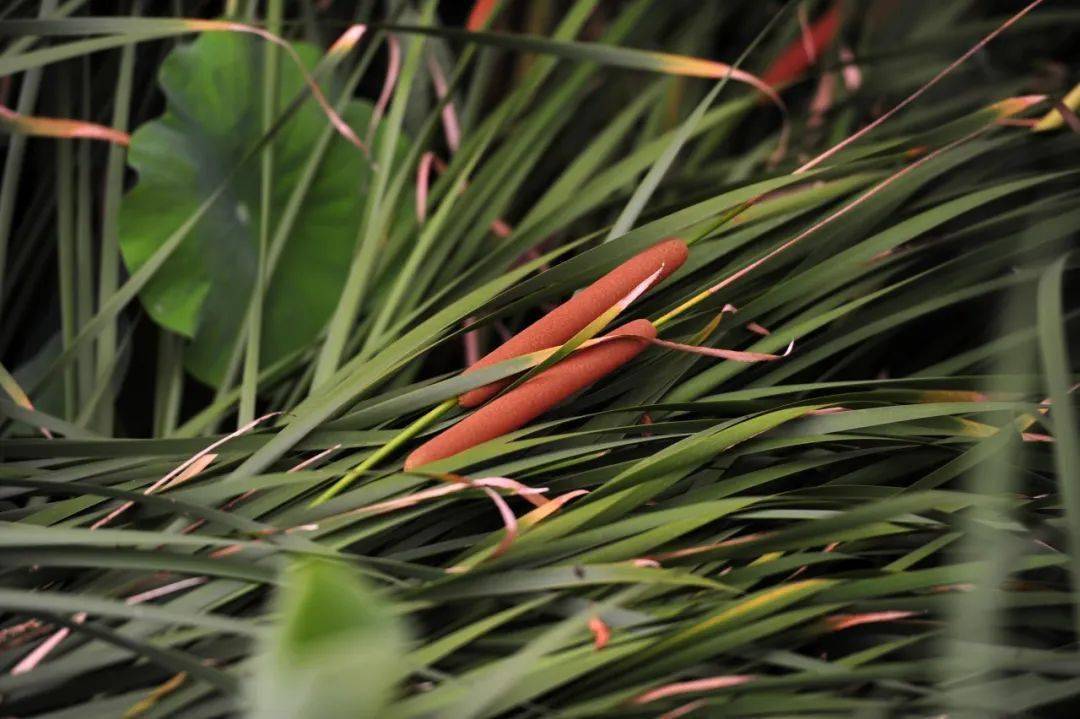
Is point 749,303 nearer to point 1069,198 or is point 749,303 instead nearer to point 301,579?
point 1069,198

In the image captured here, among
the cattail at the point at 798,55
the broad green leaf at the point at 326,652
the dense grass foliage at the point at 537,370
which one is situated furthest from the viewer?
the cattail at the point at 798,55

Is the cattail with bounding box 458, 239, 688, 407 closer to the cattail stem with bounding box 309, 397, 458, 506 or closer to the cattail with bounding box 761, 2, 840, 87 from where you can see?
the cattail stem with bounding box 309, 397, 458, 506

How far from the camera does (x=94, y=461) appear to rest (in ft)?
1.91

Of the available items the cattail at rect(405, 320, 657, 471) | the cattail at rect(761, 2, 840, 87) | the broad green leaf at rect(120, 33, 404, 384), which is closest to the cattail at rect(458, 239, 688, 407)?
the cattail at rect(405, 320, 657, 471)

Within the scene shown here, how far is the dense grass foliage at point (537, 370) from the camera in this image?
18.1 inches

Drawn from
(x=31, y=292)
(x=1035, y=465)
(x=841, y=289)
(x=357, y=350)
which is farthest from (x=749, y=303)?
(x=31, y=292)

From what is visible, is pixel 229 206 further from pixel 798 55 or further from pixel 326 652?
pixel 326 652

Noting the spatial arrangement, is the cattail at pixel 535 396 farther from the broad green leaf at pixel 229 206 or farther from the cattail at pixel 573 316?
the broad green leaf at pixel 229 206

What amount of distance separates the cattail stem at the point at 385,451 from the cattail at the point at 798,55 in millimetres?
528

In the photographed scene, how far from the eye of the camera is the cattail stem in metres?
0.53

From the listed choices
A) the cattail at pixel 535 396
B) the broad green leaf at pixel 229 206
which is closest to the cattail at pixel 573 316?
the cattail at pixel 535 396

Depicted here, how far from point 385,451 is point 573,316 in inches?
5.4

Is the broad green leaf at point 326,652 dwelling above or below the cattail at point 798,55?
below

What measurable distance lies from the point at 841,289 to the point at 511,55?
438 mm
